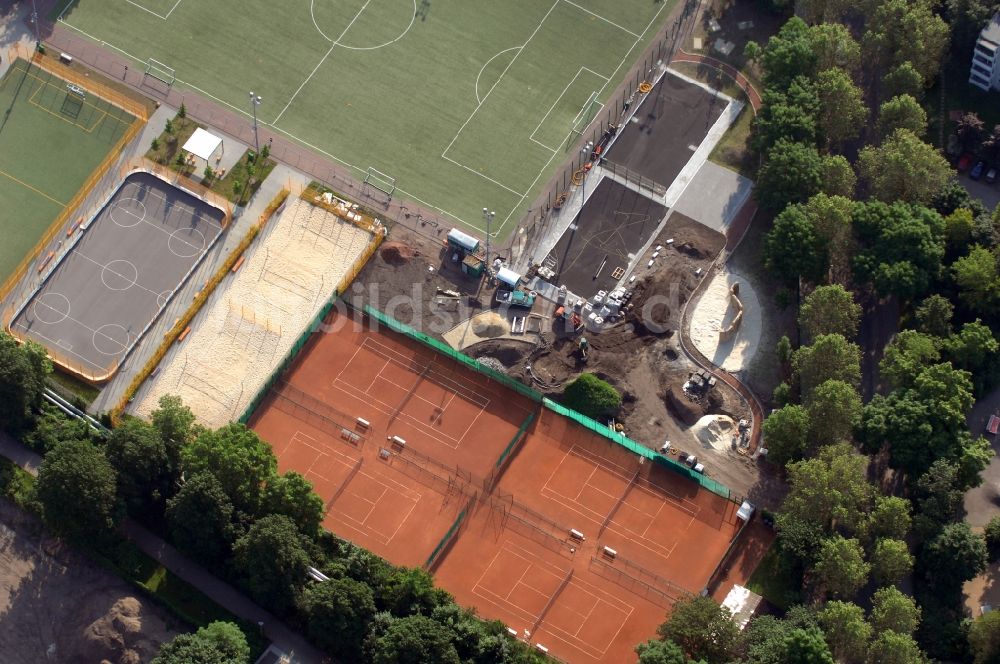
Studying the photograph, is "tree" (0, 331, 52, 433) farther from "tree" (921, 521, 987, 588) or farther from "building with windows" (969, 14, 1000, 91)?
"building with windows" (969, 14, 1000, 91)

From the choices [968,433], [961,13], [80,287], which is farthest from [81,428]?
[961,13]

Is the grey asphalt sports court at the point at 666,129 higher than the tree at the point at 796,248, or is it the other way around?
the grey asphalt sports court at the point at 666,129

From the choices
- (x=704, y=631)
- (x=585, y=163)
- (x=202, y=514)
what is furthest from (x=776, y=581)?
(x=202, y=514)

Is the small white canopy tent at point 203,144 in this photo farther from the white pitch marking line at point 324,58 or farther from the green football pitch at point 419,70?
the white pitch marking line at point 324,58

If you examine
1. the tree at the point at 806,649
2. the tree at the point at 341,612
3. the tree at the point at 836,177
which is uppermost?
the tree at the point at 836,177

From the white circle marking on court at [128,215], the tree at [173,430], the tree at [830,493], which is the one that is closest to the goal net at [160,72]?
the white circle marking on court at [128,215]

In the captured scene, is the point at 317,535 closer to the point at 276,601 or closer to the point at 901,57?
the point at 276,601

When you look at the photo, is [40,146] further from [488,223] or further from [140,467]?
[488,223]
